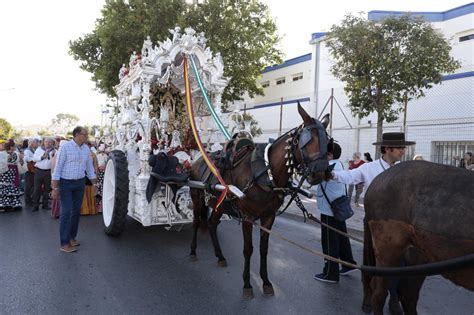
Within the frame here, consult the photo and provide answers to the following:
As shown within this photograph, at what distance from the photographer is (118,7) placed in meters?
14.1

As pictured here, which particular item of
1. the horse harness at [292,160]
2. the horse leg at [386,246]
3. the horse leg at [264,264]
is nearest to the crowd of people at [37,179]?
the horse harness at [292,160]

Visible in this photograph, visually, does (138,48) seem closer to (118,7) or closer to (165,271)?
(118,7)

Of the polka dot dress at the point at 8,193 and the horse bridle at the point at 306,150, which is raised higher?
the horse bridle at the point at 306,150

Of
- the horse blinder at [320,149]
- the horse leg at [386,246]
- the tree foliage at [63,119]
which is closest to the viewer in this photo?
the horse leg at [386,246]

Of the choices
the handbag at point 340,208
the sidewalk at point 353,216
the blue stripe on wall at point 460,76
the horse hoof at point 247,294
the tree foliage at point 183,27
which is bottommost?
the sidewalk at point 353,216

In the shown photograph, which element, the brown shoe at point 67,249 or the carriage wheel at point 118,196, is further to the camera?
the carriage wheel at point 118,196

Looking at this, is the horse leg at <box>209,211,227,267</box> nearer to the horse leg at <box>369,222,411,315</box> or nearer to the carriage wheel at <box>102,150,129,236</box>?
the carriage wheel at <box>102,150,129,236</box>

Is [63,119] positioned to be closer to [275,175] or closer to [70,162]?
[70,162]

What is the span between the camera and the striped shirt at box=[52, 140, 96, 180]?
5.75 metres

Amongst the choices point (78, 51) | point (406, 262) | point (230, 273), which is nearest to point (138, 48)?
point (78, 51)

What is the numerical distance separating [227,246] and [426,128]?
7692 millimetres

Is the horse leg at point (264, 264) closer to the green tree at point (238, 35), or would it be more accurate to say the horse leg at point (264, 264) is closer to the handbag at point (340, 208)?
the handbag at point (340, 208)

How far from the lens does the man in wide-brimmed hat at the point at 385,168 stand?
12.6 feet

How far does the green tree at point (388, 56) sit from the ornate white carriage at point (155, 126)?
4.47m
